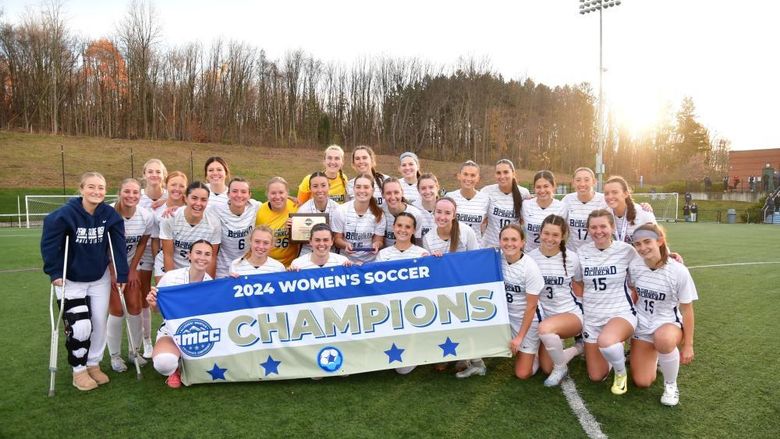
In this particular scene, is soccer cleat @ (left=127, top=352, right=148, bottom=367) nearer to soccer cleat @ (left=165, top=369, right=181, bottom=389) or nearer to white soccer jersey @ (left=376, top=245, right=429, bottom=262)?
soccer cleat @ (left=165, top=369, right=181, bottom=389)

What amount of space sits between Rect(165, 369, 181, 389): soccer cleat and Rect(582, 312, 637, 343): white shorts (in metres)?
3.68

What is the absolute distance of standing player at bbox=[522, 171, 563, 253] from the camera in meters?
5.25

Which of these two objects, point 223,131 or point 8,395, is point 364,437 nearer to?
point 8,395

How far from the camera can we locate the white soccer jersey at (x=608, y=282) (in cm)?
436

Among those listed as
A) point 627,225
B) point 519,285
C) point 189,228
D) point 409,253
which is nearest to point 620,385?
point 519,285

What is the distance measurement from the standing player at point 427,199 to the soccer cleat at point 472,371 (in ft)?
5.13

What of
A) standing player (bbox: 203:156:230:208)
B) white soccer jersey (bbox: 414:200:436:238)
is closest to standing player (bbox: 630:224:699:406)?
white soccer jersey (bbox: 414:200:436:238)

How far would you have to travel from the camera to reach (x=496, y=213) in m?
5.65

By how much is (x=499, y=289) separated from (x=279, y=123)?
52.3m

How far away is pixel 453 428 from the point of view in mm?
3500

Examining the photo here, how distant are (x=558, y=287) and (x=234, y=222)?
3.32 metres

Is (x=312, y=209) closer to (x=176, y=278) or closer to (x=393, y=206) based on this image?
(x=393, y=206)

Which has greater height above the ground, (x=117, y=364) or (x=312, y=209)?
(x=312, y=209)

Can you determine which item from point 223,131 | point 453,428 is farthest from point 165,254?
point 223,131
